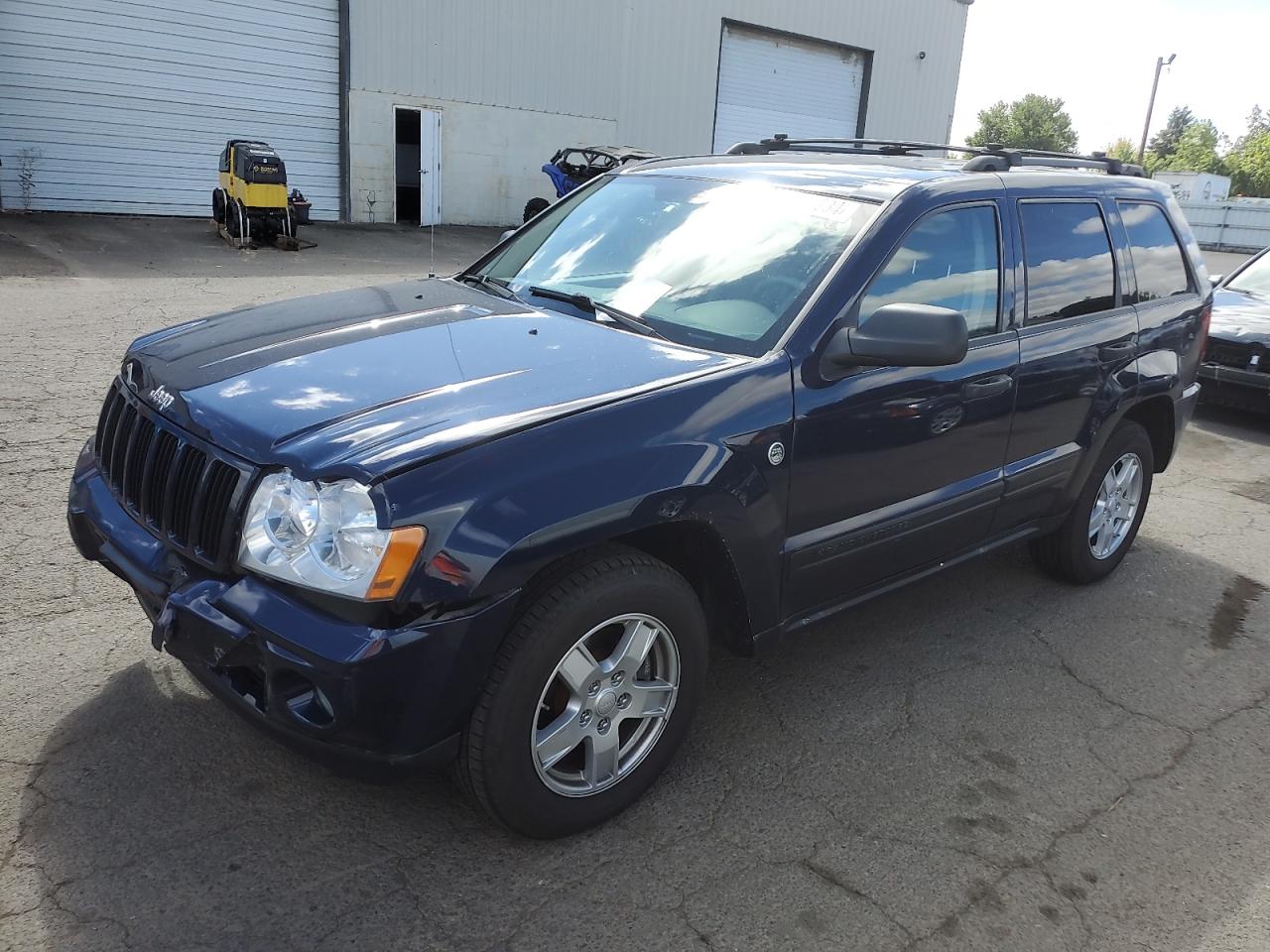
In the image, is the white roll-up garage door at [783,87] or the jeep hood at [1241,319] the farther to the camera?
the white roll-up garage door at [783,87]

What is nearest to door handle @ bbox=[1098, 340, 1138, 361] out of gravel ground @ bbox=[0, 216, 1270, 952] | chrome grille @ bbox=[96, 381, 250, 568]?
gravel ground @ bbox=[0, 216, 1270, 952]

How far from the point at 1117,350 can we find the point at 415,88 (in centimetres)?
1889

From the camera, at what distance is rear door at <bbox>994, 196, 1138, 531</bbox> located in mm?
3795

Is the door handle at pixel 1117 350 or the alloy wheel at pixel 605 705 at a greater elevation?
the door handle at pixel 1117 350

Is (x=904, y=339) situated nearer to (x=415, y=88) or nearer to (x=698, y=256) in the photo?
(x=698, y=256)

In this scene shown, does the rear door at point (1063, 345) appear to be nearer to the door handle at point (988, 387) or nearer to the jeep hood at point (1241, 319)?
the door handle at point (988, 387)

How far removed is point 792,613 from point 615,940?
3.85 feet

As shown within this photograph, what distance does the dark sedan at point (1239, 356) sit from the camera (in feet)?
25.9

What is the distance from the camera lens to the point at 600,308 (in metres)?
3.33

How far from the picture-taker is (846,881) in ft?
8.57

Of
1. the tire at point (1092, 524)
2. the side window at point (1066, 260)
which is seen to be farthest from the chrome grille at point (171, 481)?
the tire at point (1092, 524)

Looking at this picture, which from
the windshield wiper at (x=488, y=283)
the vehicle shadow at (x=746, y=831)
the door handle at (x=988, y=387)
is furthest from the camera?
the windshield wiper at (x=488, y=283)

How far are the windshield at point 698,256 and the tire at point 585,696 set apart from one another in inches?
33.4

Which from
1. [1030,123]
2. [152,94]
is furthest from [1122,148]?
[152,94]
